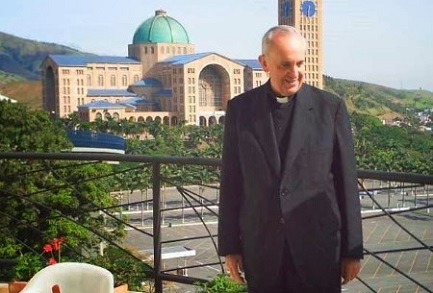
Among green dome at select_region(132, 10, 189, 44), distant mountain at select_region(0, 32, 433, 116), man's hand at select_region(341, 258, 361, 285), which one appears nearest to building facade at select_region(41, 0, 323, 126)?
green dome at select_region(132, 10, 189, 44)

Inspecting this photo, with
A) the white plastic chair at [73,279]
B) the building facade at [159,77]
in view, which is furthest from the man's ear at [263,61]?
the building facade at [159,77]

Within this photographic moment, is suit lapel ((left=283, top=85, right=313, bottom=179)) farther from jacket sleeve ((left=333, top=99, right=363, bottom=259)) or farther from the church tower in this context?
the church tower

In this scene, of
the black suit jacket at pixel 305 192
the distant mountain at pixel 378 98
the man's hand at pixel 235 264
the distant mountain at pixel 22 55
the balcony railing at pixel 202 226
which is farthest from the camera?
the distant mountain at pixel 22 55

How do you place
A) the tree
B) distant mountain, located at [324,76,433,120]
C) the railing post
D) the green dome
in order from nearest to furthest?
the railing post, the tree, the green dome, distant mountain, located at [324,76,433,120]

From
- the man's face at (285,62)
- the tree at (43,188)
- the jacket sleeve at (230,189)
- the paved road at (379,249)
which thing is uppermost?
the man's face at (285,62)

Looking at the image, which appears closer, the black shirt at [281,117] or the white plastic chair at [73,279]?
the black shirt at [281,117]

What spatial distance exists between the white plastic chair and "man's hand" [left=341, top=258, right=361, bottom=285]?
483 millimetres

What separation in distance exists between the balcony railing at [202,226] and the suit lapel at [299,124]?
0.38 metres

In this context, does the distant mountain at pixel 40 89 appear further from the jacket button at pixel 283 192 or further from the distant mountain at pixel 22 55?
the jacket button at pixel 283 192

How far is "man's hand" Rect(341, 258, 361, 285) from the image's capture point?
1234mm

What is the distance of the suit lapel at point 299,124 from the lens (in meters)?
1.21

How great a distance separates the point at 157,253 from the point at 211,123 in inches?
1605

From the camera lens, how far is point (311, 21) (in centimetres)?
4581

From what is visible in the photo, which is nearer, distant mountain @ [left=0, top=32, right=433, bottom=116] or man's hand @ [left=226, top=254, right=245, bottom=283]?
man's hand @ [left=226, top=254, right=245, bottom=283]
